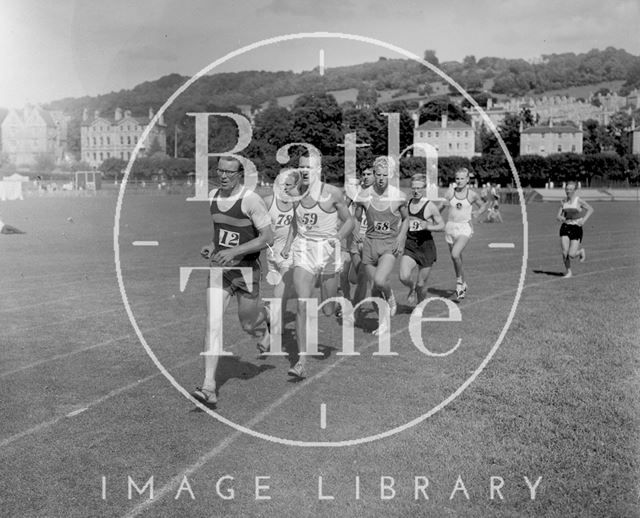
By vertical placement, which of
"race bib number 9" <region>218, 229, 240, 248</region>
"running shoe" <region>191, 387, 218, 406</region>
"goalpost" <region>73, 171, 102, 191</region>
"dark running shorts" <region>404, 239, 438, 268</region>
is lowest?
"running shoe" <region>191, 387, 218, 406</region>

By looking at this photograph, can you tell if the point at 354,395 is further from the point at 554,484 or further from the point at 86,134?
the point at 86,134

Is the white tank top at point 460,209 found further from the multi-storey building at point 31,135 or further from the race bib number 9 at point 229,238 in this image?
the multi-storey building at point 31,135

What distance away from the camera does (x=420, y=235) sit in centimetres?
1240

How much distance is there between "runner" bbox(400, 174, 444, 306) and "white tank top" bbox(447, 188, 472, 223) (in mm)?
1701

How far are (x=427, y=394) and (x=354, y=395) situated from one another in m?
0.70

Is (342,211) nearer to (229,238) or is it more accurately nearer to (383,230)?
(383,230)

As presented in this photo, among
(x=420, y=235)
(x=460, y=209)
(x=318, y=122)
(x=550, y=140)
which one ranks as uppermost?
(x=550, y=140)

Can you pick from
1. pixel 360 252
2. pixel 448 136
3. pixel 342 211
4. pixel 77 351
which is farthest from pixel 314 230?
pixel 448 136

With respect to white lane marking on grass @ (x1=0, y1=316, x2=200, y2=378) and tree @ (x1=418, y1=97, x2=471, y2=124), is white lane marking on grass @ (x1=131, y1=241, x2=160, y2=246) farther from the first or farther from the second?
tree @ (x1=418, y1=97, x2=471, y2=124)

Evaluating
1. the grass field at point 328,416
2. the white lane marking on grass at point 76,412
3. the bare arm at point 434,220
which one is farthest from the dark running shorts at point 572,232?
the white lane marking on grass at point 76,412

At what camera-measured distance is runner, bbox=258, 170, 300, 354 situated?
31.4 feet

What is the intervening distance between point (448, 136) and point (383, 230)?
103 meters

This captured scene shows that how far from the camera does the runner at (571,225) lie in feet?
55.2

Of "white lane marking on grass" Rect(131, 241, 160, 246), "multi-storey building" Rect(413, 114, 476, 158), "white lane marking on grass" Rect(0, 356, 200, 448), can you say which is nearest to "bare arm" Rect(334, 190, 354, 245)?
"white lane marking on grass" Rect(0, 356, 200, 448)
